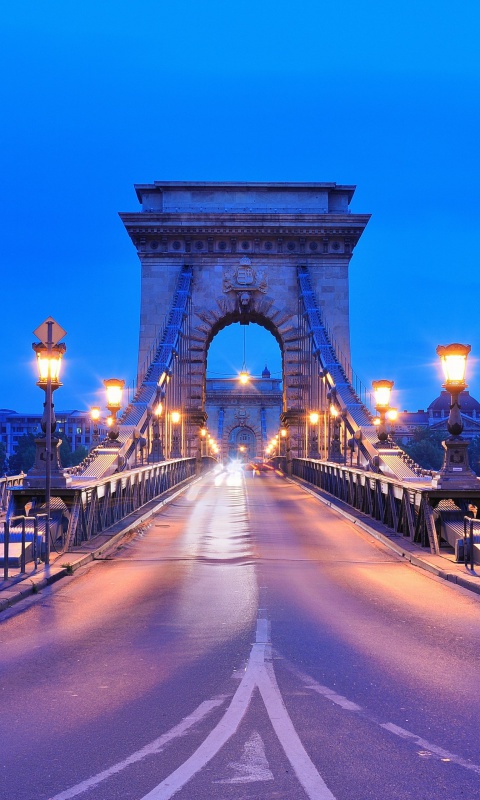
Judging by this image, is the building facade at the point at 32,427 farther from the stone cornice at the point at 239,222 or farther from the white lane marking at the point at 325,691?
the white lane marking at the point at 325,691

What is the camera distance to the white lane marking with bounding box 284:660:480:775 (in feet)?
16.1

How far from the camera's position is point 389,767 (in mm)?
4785

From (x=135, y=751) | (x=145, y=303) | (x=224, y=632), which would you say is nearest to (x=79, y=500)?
(x=224, y=632)

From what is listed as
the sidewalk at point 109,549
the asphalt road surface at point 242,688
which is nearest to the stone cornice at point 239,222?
the sidewalk at point 109,549

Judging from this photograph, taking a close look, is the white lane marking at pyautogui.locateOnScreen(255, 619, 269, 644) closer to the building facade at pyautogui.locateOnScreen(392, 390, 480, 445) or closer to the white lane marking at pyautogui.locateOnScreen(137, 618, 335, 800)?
the white lane marking at pyautogui.locateOnScreen(137, 618, 335, 800)

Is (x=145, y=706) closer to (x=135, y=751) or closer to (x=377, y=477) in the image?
(x=135, y=751)

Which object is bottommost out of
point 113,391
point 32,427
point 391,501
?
point 391,501

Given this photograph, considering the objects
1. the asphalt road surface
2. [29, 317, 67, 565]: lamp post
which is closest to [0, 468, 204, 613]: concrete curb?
the asphalt road surface

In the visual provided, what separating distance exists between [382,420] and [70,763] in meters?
21.8

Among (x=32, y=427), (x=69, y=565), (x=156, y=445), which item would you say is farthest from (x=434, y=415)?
(x=69, y=565)

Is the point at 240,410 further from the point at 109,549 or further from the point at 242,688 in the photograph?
the point at 242,688

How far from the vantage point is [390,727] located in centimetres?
551

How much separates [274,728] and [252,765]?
633mm

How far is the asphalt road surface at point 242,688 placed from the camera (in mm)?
4656
